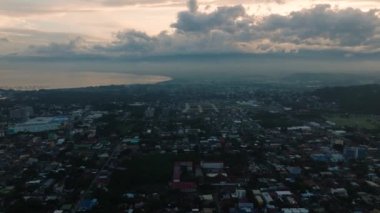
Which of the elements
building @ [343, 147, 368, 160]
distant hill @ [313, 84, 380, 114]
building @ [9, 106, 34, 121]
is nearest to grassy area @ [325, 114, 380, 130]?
distant hill @ [313, 84, 380, 114]

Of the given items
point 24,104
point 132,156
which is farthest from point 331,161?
point 24,104

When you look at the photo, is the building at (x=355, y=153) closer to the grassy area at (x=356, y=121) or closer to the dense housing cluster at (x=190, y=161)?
the dense housing cluster at (x=190, y=161)

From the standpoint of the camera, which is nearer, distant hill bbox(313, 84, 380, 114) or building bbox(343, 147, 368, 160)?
building bbox(343, 147, 368, 160)

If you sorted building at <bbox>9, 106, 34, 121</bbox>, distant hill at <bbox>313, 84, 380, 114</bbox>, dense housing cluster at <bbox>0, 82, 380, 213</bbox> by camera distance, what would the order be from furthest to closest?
distant hill at <bbox>313, 84, 380, 114</bbox>
building at <bbox>9, 106, 34, 121</bbox>
dense housing cluster at <bbox>0, 82, 380, 213</bbox>

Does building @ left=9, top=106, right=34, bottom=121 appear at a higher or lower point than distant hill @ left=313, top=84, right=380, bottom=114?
lower

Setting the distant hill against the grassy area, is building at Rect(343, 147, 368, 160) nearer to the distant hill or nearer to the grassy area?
the grassy area

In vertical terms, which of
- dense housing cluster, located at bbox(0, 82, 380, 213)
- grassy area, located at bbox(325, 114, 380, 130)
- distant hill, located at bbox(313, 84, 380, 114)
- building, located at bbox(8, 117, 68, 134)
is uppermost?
distant hill, located at bbox(313, 84, 380, 114)

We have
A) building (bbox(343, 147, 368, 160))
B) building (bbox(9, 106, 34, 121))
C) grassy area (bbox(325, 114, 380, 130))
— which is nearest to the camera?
building (bbox(343, 147, 368, 160))
